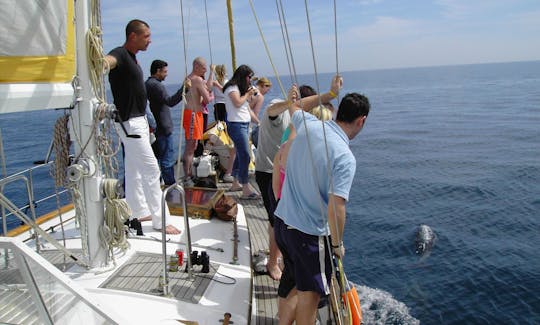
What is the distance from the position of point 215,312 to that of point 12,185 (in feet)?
43.3

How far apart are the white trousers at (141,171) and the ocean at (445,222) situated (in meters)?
4.49

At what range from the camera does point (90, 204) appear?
3.33 m

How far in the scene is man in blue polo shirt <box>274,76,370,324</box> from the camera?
2615mm

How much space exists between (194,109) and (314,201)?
5098 mm

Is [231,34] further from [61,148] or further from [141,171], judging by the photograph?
[61,148]

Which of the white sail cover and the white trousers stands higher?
the white sail cover

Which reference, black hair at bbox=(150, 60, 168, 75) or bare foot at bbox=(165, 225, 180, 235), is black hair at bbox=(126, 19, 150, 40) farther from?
black hair at bbox=(150, 60, 168, 75)

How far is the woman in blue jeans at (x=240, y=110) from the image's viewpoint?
6.01 metres

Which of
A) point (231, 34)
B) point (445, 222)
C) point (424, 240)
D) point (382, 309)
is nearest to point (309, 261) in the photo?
point (382, 309)

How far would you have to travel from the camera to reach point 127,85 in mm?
3887

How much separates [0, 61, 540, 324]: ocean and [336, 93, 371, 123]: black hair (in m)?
5.26

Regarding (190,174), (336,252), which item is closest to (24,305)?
(336,252)

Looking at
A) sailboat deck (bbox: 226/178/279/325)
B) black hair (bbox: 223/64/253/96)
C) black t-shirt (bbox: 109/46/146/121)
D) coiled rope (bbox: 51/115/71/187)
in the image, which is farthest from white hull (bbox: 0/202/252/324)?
black hair (bbox: 223/64/253/96)

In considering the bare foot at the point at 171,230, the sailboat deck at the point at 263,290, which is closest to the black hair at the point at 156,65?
the sailboat deck at the point at 263,290
